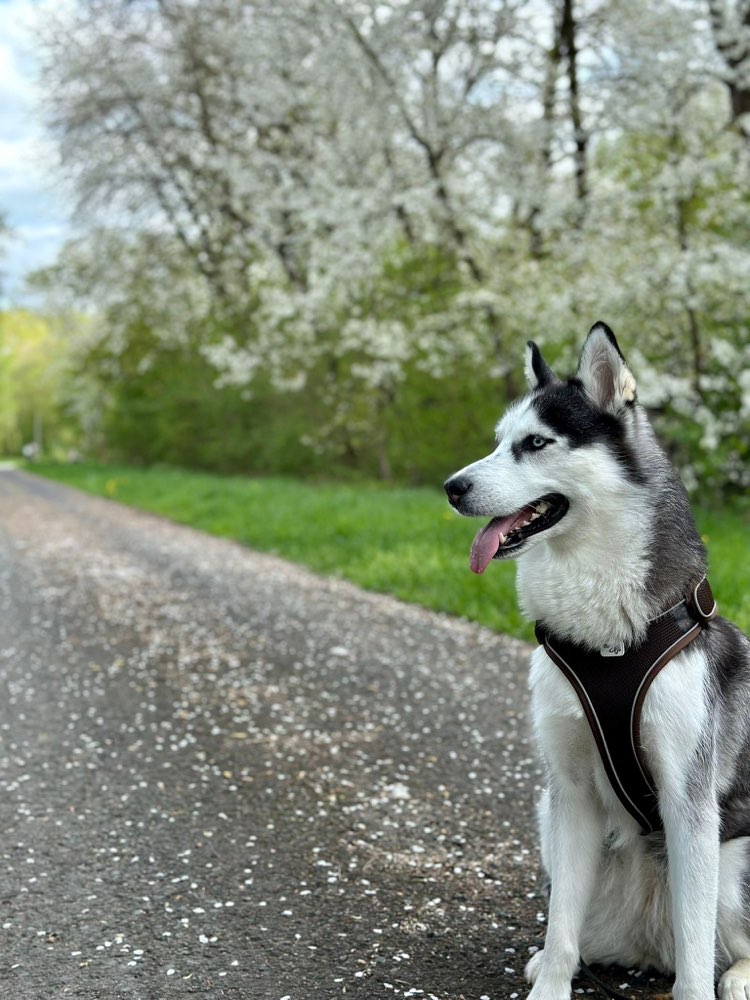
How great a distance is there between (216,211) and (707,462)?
645 inches

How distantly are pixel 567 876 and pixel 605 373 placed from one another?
1.52 m

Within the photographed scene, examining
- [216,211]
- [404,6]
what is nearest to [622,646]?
[404,6]

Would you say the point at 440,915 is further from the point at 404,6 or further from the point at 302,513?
the point at 404,6

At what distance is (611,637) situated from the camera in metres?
2.86

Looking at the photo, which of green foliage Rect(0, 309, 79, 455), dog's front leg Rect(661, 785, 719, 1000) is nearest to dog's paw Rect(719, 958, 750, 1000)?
dog's front leg Rect(661, 785, 719, 1000)

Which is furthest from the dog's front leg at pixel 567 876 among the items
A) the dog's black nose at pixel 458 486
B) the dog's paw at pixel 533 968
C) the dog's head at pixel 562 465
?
the dog's black nose at pixel 458 486

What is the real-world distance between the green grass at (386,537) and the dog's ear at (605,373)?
4440 millimetres

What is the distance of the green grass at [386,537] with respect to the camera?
8.41 metres

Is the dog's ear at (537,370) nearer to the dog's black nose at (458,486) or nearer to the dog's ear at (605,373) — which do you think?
the dog's ear at (605,373)

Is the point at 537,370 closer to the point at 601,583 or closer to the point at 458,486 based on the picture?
the point at 458,486

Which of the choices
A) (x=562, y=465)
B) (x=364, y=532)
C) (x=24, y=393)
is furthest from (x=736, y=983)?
(x=24, y=393)

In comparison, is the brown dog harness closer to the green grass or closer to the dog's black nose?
the dog's black nose

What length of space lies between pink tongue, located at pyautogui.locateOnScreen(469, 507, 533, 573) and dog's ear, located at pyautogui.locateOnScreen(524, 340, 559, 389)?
0.44 meters

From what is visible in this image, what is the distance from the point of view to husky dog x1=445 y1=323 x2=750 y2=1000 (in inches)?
110
